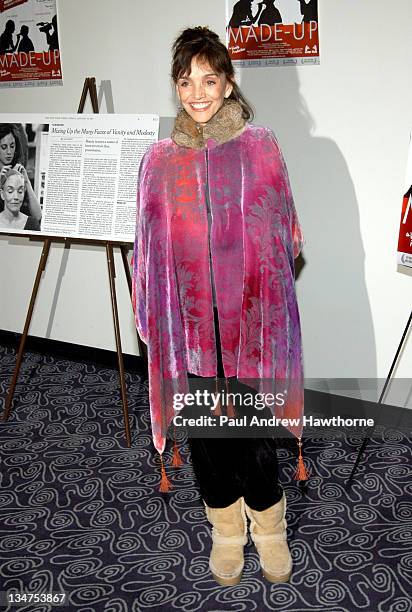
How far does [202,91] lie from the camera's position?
186cm

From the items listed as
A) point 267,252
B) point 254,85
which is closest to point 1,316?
point 254,85

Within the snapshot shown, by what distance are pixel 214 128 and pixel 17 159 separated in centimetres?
165

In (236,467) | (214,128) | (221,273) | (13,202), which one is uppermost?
(214,128)

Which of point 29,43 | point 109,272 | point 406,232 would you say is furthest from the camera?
point 29,43

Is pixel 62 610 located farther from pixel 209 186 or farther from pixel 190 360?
pixel 209 186

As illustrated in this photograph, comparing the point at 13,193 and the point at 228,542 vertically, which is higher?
the point at 13,193

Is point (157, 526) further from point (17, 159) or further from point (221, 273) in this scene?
point (17, 159)

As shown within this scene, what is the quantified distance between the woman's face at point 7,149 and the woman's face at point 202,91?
5.17 feet

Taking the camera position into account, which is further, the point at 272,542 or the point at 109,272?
the point at 109,272

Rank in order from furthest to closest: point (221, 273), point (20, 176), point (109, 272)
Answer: point (20, 176)
point (109, 272)
point (221, 273)

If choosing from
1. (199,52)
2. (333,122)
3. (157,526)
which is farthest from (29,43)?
(157,526)

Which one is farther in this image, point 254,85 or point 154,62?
point 154,62

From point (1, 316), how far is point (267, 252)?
2.82 metres

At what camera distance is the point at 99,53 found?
3.41 metres
